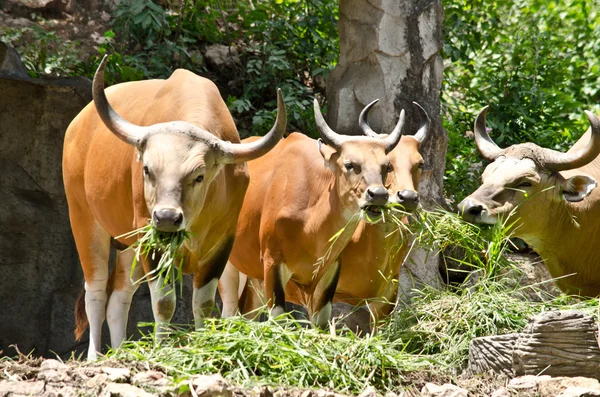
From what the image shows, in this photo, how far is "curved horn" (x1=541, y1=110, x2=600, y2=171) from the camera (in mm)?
7145

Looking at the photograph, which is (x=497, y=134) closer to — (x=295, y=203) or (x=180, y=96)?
(x=295, y=203)

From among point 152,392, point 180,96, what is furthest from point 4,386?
point 180,96

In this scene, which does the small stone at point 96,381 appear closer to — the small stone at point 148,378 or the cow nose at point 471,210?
the small stone at point 148,378

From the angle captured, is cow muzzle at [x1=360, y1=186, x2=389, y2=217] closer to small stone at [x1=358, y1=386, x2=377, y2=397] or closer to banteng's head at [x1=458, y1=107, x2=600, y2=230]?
banteng's head at [x1=458, y1=107, x2=600, y2=230]

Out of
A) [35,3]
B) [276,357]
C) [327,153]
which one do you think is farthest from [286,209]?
[35,3]

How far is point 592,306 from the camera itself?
21.1 ft

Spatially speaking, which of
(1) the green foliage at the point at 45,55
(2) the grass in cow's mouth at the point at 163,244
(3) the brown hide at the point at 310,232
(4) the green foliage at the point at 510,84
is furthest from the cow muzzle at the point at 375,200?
(1) the green foliage at the point at 45,55

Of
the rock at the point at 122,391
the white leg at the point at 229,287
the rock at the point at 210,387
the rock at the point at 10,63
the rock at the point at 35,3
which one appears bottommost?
the white leg at the point at 229,287

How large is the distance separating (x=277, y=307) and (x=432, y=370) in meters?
1.54

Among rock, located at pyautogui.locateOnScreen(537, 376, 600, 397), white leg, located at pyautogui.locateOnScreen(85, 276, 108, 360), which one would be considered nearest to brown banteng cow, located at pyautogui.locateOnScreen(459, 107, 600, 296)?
rock, located at pyautogui.locateOnScreen(537, 376, 600, 397)

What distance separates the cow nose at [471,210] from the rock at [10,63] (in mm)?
4298

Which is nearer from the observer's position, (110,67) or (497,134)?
(110,67)

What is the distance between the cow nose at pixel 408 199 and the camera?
6.90m

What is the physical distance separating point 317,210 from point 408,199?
729mm
